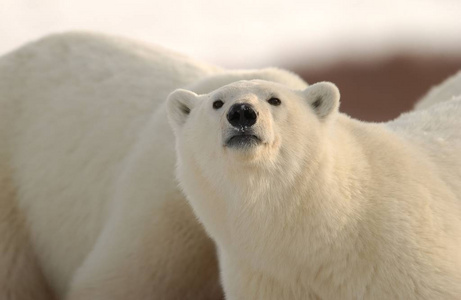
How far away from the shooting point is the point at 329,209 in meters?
4.29

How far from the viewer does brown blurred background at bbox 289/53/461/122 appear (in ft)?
64.7

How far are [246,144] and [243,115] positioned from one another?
0.11 meters

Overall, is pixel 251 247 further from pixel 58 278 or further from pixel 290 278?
pixel 58 278

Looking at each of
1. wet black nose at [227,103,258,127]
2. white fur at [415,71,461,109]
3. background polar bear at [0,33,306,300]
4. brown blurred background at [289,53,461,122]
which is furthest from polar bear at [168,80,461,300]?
brown blurred background at [289,53,461,122]

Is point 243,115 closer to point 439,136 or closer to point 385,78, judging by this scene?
point 439,136

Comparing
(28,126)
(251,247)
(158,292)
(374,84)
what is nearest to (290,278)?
(251,247)

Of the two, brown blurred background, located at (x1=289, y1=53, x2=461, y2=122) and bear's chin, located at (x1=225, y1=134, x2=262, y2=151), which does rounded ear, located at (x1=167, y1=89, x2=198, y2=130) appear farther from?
brown blurred background, located at (x1=289, y1=53, x2=461, y2=122)

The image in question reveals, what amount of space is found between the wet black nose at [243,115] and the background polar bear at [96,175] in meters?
1.46

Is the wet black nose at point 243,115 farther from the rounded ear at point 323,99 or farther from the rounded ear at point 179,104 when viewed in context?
the rounded ear at point 179,104

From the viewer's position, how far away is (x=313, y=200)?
4277mm

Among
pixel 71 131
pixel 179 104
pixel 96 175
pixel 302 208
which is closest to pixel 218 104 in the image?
pixel 179 104

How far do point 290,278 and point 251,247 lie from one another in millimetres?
202

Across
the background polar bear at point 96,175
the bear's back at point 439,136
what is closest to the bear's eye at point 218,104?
the bear's back at point 439,136

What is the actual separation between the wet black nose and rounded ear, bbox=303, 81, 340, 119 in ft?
1.45
